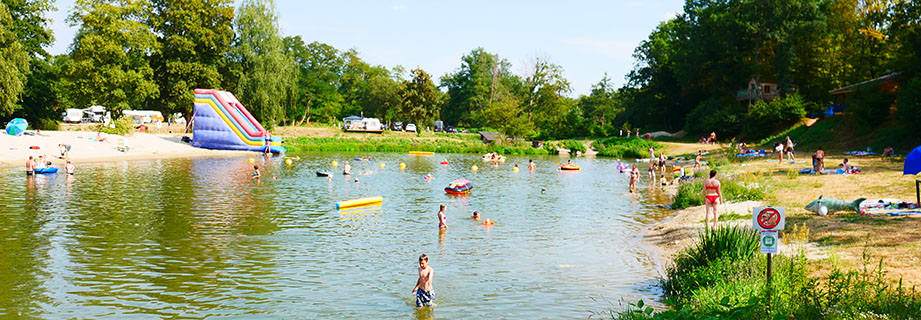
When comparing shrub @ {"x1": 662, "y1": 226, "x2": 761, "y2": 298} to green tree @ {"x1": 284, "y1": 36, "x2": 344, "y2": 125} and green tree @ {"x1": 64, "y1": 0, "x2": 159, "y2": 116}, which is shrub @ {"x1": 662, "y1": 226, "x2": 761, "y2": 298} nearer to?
green tree @ {"x1": 64, "y1": 0, "x2": 159, "y2": 116}

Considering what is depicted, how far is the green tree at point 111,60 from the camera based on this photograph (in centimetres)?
6338

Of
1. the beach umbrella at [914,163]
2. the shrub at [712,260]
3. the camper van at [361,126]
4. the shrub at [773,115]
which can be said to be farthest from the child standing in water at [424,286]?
the camper van at [361,126]

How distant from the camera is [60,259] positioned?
1711 centimetres

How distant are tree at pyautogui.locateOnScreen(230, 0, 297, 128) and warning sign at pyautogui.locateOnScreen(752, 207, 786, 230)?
67.5 meters

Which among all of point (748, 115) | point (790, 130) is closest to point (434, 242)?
point (790, 130)

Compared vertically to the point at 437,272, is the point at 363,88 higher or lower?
higher

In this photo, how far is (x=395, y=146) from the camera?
7688cm

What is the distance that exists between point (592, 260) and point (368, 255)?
6421mm

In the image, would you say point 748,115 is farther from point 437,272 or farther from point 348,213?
point 437,272

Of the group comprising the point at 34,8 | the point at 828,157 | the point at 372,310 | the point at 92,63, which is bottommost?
Answer: the point at 372,310

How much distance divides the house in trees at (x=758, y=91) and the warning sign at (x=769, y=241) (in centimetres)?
6701

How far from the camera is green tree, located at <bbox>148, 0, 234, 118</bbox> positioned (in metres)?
68.3

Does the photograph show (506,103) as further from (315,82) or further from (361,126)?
(315,82)

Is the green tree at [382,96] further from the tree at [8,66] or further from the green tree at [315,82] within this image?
the tree at [8,66]
